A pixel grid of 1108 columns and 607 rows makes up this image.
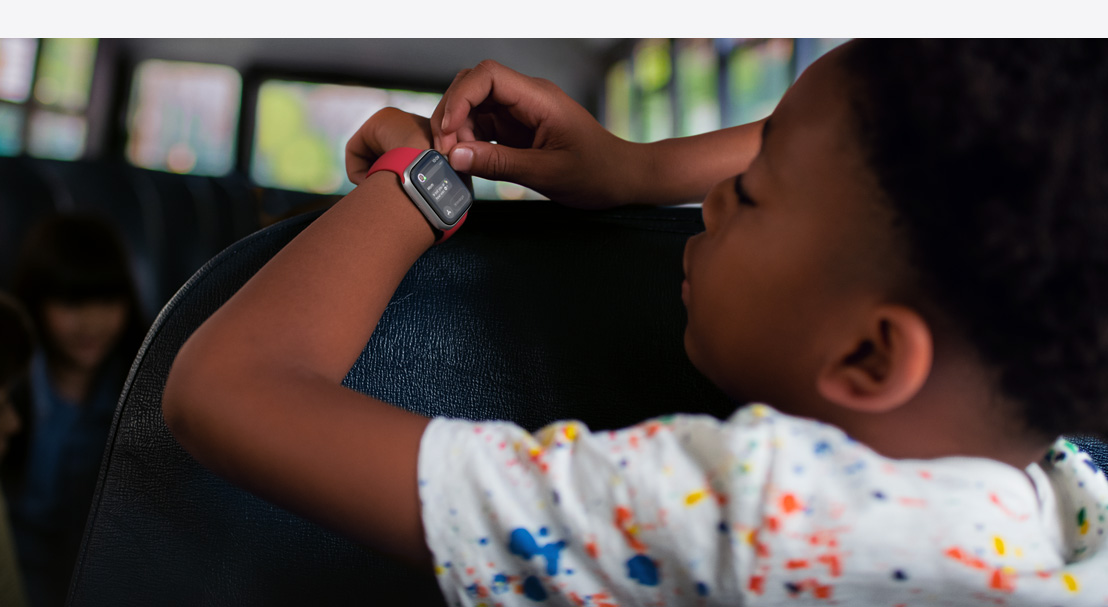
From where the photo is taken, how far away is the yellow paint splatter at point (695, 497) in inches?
14.6

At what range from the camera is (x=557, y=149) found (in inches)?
27.0

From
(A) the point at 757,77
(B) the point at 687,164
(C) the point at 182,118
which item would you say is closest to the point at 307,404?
(B) the point at 687,164

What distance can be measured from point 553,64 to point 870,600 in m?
6.51

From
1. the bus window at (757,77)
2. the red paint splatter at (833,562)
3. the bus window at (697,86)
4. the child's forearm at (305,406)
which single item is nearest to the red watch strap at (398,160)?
the child's forearm at (305,406)

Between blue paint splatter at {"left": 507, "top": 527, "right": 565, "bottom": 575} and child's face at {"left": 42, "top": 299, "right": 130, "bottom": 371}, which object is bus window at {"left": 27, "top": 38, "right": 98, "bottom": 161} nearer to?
child's face at {"left": 42, "top": 299, "right": 130, "bottom": 371}

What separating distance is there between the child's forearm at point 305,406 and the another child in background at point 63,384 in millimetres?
1476

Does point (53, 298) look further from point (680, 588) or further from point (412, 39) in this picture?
point (412, 39)

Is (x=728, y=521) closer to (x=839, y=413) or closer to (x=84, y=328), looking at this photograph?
(x=839, y=413)

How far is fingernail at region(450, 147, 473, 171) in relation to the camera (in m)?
0.63

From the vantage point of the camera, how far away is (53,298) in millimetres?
1702

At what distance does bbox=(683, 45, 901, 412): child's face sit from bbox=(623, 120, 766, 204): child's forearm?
0.75ft
